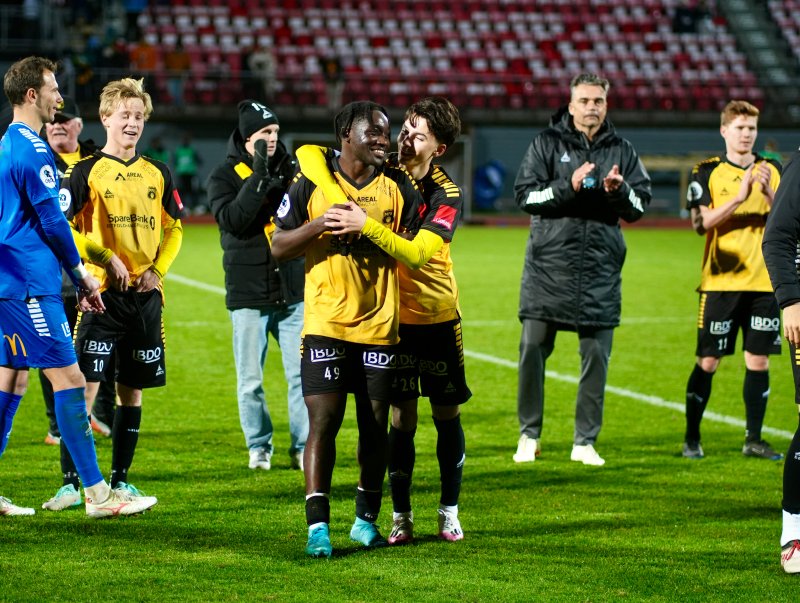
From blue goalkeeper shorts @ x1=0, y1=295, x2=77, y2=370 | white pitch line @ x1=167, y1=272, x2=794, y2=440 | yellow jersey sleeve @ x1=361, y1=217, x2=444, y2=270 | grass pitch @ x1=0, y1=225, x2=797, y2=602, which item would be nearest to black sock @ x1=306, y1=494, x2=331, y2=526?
grass pitch @ x1=0, y1=225, x2=797, y2=602

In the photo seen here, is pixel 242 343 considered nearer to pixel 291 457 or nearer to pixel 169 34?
pixel 291 457

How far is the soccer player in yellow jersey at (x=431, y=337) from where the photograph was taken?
5066 millimetres

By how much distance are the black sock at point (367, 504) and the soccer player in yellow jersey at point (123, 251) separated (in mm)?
1405

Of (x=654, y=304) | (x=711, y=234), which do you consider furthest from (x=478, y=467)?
(x=654, y=304)

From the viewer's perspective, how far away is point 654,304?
15.0m

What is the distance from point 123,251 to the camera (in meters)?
5.82

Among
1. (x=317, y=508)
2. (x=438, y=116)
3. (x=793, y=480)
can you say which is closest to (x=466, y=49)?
(x=438, y=116)

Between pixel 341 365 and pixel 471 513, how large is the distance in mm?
1383

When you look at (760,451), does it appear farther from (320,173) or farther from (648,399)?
(320,173)

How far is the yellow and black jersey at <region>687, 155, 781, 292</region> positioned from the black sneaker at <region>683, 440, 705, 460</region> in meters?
0.96

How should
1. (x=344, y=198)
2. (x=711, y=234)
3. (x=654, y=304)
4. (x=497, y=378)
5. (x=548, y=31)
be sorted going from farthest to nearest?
(x=548, y=31)
(x=654, y=304)
(x=497, y=378)
(x=711, y=234)
(x=344, y=198)

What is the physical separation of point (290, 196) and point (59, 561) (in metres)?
1.70

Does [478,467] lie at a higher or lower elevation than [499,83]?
lower

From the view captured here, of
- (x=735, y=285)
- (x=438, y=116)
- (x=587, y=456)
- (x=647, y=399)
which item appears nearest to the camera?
(x=438, y=116)
